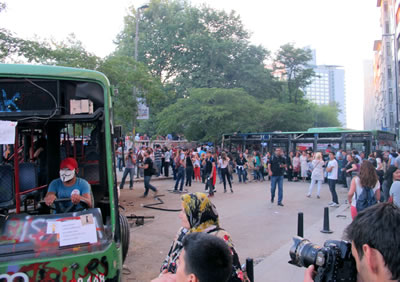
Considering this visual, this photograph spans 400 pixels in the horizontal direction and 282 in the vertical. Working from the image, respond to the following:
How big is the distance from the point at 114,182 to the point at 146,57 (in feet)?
117

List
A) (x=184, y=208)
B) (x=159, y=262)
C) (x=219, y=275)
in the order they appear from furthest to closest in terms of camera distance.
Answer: (x=159, y=262) → (x=184, y=208) → (x=219, y=275)

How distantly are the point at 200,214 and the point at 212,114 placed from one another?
76.2 feet

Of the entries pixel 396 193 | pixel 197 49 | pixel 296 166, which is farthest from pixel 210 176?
pixel 197 49

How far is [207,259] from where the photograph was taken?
1867 millimetres

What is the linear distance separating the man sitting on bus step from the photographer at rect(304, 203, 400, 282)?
3527 mm

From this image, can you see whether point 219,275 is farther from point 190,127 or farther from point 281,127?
point 281,127

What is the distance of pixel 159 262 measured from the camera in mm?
6070

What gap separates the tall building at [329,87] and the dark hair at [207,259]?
175999 mm

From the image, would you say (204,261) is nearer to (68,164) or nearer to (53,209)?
(68,164)

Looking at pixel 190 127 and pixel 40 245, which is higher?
pixel 190 127

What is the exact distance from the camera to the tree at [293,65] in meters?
41.0

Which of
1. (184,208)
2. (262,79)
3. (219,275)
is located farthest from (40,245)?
(262,79)

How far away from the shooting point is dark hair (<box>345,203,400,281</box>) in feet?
4.77

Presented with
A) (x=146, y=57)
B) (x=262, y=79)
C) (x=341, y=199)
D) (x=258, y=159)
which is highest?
(x=146, y=57)
